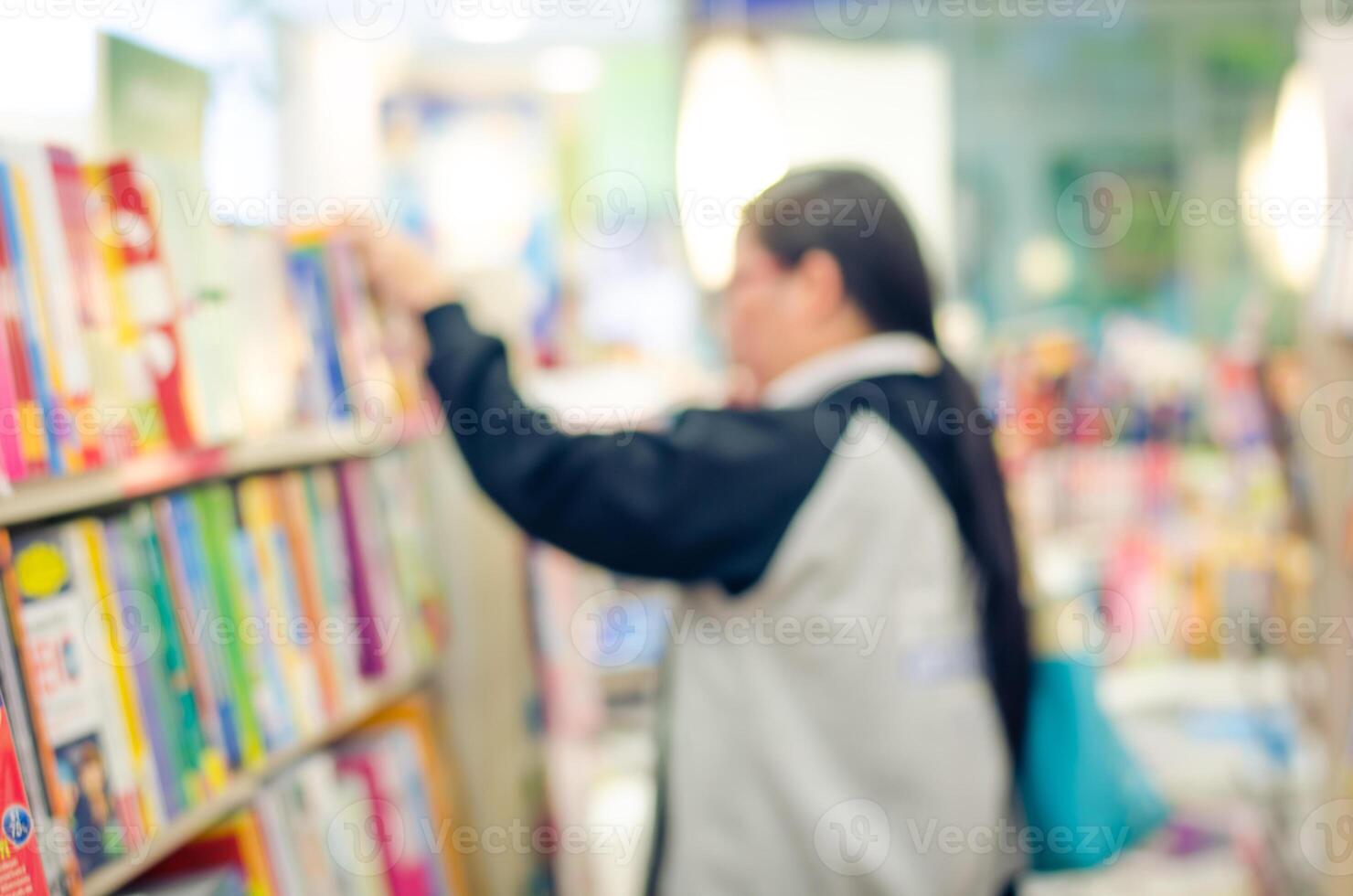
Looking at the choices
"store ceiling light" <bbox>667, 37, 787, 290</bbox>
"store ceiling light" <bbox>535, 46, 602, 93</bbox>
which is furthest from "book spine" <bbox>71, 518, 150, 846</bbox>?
"store ceiling light" <bbox>535, 46, 602, 93</bbox>

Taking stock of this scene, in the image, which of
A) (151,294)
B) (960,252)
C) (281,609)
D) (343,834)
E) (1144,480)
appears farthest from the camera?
(960,252)

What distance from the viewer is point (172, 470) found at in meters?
1.32

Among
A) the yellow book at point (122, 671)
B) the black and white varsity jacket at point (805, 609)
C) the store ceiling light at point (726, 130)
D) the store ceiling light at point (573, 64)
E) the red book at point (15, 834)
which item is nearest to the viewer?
the red book at point (15, 834)

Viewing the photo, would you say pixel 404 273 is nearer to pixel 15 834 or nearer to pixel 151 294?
pixel 151 294

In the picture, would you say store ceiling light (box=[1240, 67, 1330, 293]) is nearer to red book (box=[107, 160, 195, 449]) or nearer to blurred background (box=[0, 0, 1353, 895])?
blurred background (box=[0, 0, 1353, 895])

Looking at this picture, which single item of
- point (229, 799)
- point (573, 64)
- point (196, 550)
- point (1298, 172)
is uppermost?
point (573, 64)

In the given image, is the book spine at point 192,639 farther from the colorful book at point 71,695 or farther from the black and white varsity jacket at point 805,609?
the black and white varsity jacket at point 805,609

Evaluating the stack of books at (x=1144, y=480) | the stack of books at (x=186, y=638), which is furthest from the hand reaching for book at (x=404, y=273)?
the stack of books at (x=1144, y=480)

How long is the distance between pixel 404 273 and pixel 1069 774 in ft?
3.46

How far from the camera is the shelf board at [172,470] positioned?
3.71 feet

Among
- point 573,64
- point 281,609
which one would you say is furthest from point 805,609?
point 573,64

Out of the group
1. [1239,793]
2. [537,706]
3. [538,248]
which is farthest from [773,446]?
[538,248]

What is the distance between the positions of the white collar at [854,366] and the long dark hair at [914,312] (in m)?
0.04

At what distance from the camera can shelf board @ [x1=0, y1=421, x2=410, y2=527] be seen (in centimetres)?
113
